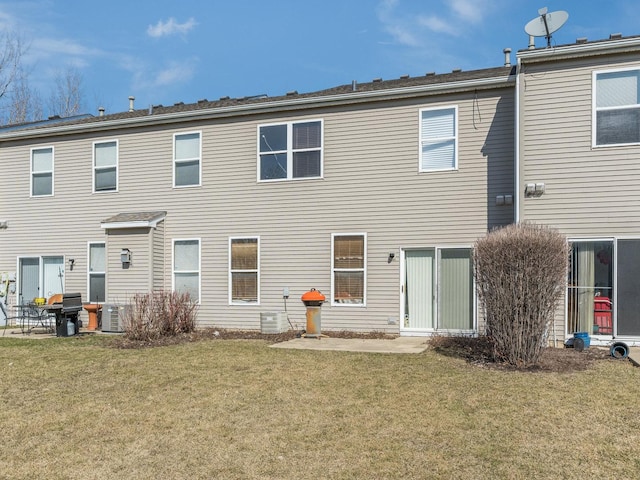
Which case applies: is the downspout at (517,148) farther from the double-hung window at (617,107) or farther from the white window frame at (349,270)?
the white window frame at (349,270)

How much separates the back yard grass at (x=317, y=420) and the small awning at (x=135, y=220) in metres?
4.92

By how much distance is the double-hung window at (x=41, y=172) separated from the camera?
14.7 meters

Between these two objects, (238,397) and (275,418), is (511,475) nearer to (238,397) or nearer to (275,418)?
(275,418)

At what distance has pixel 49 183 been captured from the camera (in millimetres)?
14719

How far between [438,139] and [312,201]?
3.07 m

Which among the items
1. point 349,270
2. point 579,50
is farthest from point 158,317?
point 579,50

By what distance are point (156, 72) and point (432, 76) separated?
14767 mm

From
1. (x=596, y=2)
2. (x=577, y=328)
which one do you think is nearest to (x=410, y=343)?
(x=577, y=328)

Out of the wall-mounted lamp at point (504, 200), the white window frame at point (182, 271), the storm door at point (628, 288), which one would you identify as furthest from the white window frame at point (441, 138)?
the white window frame at point (182, 271)

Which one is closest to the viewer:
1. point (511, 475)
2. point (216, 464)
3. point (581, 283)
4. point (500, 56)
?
point (511, 475)

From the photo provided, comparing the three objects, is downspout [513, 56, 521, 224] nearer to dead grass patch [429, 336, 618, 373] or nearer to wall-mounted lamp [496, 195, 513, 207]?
wall-mounted lamp [496, 195, 513, 207]

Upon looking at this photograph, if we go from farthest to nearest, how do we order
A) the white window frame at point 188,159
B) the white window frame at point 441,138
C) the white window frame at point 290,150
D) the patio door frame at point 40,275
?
the patio door frame at point 40,275, the white window frame at point 188,159, the white window frame at point 290,150, the white window frame at point 441,138

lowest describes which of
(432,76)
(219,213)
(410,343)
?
(410,343)

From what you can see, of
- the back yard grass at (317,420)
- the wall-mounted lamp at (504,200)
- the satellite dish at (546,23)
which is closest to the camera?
the back yard grass at (317,420)
